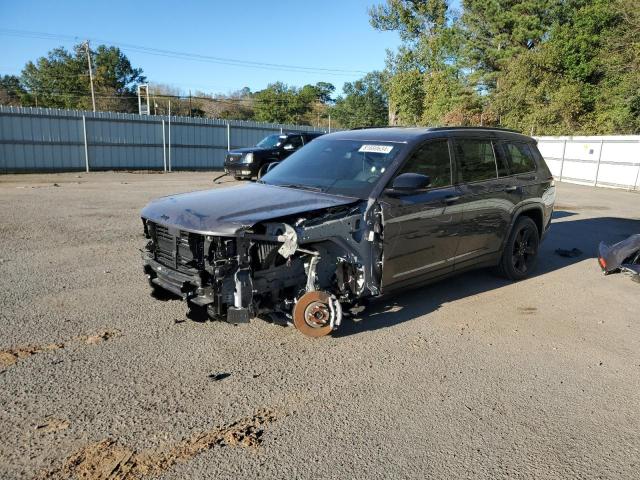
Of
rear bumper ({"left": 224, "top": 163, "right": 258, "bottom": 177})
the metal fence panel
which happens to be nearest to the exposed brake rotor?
rear bumper ({"left": 224, "top": 163, "right": 258, "bottom": 177})

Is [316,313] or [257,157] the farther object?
[257,157]

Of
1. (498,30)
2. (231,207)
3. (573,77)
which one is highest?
(498,30)

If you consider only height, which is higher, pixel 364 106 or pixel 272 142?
pixel 364 106

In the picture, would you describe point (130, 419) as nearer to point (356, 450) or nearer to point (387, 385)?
point (356, 450)

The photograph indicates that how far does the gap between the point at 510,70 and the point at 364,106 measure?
132ft

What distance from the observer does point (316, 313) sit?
4.07 meters

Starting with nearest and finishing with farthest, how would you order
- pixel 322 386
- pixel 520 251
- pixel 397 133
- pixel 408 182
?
pixel 322 386 → pixel 408 182 → pixel 397 133 → pixel 520 251

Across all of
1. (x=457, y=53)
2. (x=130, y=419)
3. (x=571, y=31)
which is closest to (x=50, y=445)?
(x=130, y=419)

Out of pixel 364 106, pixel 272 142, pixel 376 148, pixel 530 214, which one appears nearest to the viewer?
pixel 376 148

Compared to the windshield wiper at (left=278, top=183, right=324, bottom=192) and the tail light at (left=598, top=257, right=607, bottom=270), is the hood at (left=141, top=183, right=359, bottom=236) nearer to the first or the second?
the windshield wiper at (left=278, top=183, right=324, bottom=192)

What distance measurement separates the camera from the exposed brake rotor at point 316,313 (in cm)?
400

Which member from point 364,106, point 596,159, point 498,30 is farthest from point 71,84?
point 596,159

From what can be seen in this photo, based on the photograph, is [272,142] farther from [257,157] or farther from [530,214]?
[530,214]

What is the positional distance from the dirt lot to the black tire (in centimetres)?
26
